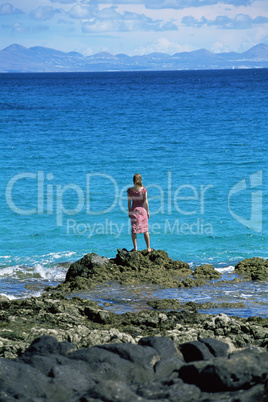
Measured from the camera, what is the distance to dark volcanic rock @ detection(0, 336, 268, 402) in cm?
481

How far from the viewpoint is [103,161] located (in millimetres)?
26812

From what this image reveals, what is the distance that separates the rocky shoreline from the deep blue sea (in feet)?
4.11

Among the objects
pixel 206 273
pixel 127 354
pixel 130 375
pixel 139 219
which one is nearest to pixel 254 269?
pixel 206 273

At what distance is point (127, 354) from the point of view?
569 cm

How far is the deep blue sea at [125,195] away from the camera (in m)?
12.7

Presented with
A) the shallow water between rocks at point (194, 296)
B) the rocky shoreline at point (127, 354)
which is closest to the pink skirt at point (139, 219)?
the shallow water between rocks at point (194, 296)

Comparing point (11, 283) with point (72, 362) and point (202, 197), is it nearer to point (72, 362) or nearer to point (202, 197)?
point (72, 362)

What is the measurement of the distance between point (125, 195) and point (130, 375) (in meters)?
15.1

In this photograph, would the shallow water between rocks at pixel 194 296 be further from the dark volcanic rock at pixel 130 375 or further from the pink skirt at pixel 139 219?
the dark volcanic rock at pixel 130 375

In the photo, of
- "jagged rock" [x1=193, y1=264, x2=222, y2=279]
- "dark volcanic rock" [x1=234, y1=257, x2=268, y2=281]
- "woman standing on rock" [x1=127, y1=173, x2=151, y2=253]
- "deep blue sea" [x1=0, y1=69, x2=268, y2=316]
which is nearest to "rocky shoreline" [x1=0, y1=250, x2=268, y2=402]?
"deep blue sea" [x1=0, y1=69, x2=268, y2=316]

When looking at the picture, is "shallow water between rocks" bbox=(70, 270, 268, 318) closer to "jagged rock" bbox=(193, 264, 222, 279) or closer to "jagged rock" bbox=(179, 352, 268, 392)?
"jagged rock" bbox=(193, 264, 222, 279)

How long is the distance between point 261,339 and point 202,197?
44.3 feet

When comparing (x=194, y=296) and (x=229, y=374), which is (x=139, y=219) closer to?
(x=194, y=296)

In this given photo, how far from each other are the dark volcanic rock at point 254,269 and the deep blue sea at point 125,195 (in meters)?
0.36
